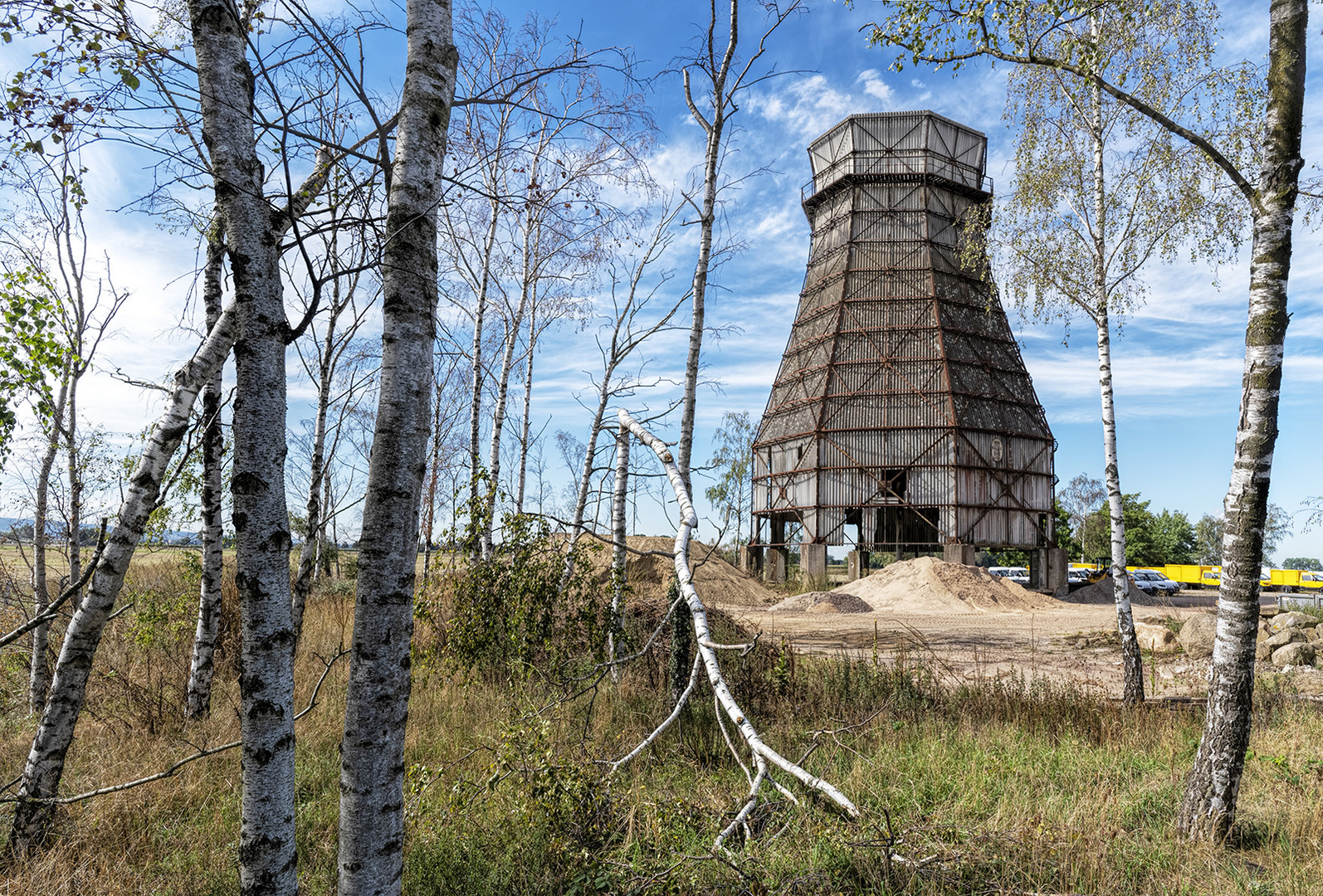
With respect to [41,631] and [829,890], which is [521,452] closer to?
[41,631]

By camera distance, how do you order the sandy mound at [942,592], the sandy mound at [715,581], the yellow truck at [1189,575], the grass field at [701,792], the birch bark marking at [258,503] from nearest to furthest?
the birch bark marking at [258,503] < the grass field at [701,792] < the sandy mound at [942,592] < the sandy mound at [715,581] < the yellow truck at [1189,575]

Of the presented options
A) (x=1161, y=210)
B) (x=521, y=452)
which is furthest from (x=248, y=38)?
(x=521, y=452)

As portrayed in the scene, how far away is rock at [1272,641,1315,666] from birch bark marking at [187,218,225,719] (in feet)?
56.8

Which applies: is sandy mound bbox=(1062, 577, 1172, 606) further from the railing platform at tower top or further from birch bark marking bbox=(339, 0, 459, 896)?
birch bark marking bbox=(339, 0, 459, 896)

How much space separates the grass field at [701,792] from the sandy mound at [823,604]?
12.4 meters

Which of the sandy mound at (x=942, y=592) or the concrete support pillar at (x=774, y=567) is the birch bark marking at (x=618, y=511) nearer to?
the sandy mound at (x=942, y=592)

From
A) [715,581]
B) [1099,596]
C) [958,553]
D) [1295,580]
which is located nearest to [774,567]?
[715,581]

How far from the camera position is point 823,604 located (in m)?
21.0

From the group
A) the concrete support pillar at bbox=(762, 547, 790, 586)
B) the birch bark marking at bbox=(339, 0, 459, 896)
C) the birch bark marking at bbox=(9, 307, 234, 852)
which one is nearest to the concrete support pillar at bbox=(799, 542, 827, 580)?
the concrete support pillar at bbox=(762, 547, 790, 586)

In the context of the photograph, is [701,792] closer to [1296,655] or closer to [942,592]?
[1296,655]

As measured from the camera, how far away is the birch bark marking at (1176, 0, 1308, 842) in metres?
4.95

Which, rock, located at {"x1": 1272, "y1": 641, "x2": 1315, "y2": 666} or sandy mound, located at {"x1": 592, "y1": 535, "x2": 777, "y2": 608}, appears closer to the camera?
rock, located at {"x1": 1272, "y1": 641, "x2": 1315, "y2": 666}

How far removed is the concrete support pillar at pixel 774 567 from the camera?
1155 inches

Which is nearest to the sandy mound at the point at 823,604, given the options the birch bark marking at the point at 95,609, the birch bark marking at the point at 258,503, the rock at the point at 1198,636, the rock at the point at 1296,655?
the rock at the point at 1198,636
